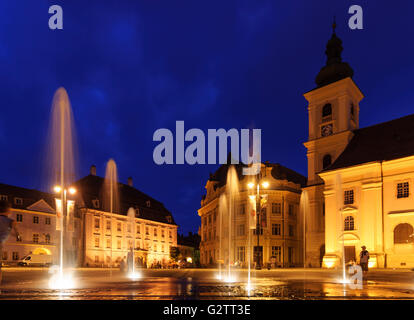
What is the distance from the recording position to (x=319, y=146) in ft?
170

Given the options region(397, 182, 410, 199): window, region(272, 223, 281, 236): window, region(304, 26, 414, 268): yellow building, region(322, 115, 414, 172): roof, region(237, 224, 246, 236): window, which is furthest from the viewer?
region(237, 224, 246, 236): window

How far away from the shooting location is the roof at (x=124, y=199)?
71631 mm

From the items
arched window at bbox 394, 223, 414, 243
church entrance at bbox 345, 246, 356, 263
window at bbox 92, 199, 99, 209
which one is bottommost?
church entrance at bbox 345, 246, 356, 263

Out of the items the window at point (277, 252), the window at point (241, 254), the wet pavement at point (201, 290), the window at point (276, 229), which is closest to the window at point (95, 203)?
the window at point (241, 254)

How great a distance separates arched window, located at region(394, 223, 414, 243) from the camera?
122 feet

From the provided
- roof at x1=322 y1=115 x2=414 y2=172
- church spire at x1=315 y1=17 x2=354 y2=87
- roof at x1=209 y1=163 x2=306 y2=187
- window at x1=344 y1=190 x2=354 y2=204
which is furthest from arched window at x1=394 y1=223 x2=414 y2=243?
roof at x1=209 y1=163 x2=306 y2=187

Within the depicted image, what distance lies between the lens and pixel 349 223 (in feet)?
140

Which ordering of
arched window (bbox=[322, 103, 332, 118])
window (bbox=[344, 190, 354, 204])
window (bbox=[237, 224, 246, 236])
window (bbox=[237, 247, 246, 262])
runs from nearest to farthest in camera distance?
window (bbox=[344, 190, 354, 204]), arched window (bbox=[322, 103, 332, 118]), window (bbox=[237, 247, 246, 262]), window (bbox=[237, 224, 246, 236])

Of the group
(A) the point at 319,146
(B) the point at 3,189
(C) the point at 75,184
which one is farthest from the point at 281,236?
(B) the point at 3,189

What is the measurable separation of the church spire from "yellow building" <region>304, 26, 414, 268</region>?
0.13 metres

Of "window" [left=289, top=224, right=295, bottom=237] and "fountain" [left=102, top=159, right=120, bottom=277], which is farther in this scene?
Answer: "fountain" [left=102, top=159, right=120, bottom=277]

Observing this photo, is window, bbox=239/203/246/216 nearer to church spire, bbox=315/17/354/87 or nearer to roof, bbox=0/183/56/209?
church spire, bbox=315/17/354/87
